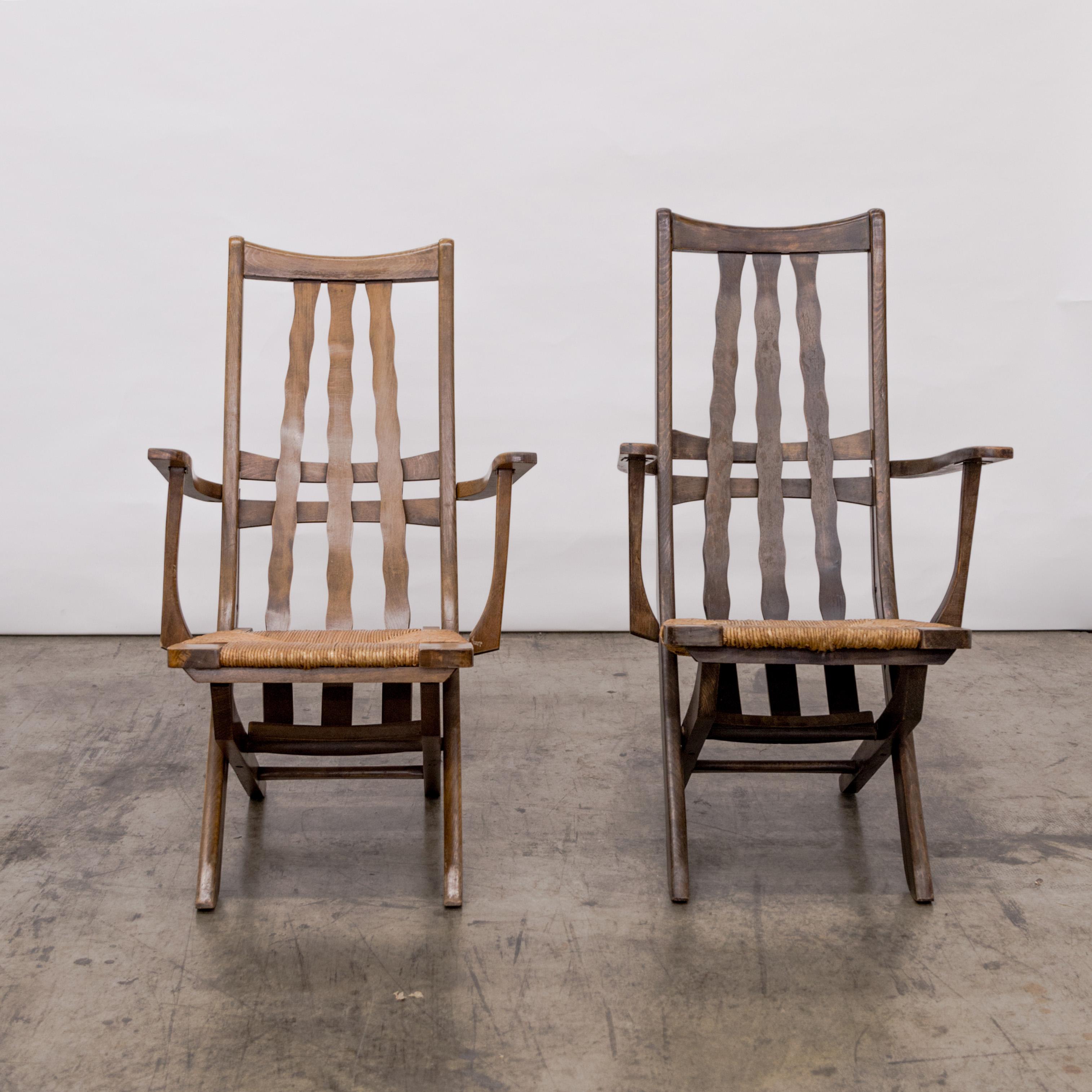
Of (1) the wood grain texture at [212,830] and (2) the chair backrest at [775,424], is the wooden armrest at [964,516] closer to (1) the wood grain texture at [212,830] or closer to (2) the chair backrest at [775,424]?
(2) the chair backrest at [775,424]

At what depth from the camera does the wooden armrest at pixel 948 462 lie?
76.6 inches

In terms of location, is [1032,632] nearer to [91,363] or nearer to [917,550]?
[917,550]

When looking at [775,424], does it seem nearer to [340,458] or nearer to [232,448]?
[340,458]

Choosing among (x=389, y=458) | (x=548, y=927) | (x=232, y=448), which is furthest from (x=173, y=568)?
(x=548, y=927)

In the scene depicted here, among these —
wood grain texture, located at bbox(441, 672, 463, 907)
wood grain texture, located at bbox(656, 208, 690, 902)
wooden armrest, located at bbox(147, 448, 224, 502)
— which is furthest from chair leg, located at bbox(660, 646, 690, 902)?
wooden armrest, located at bbox(147, 448, 224, 502)

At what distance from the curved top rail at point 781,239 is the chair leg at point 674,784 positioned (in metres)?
0.99

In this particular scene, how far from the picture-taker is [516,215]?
13.1ft

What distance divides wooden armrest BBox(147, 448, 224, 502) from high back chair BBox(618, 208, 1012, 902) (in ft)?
3.04

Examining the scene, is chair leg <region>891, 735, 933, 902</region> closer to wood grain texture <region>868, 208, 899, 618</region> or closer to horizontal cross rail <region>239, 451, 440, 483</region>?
wood grain texture <region>868, 208, 899, 618</region>

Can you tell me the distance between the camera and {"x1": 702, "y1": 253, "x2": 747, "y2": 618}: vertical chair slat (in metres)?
2.29

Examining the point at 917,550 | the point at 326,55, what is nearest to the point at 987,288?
the point at 917,550

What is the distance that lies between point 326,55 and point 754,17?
1.75 meters

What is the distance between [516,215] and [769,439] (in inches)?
81.7

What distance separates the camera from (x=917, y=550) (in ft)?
13.7
